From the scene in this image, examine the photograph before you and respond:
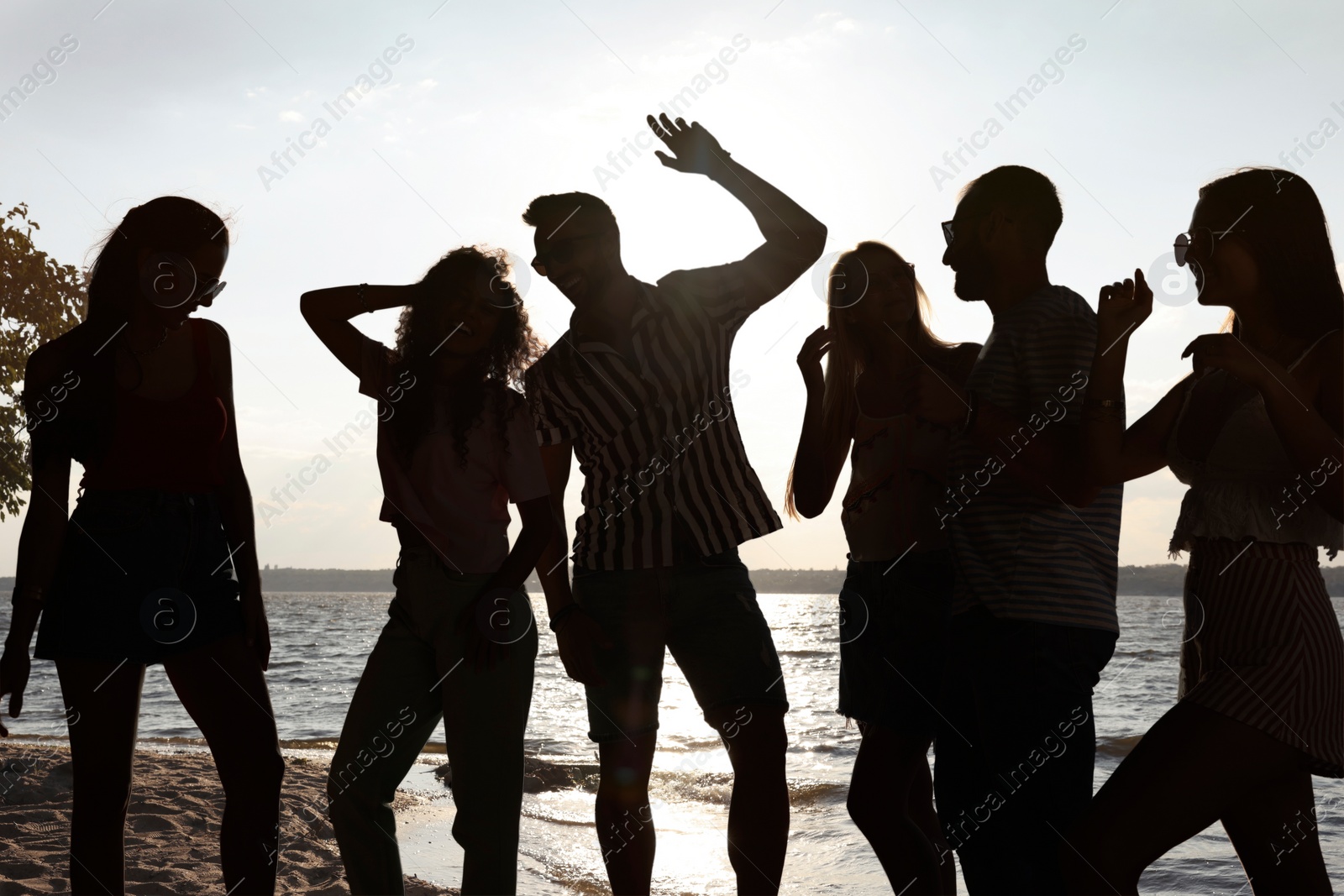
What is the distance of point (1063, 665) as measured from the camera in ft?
8.34

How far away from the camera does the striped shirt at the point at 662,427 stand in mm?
3104

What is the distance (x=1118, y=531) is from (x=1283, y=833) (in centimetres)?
77

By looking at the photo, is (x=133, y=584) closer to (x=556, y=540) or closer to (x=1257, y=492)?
(x=556, y=540)

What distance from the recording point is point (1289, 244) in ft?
7.69

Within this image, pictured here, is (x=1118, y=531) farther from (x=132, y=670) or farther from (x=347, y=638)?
(x=347, y=638)

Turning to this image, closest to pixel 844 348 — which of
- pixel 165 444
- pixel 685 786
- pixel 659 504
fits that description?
pixel 659 504

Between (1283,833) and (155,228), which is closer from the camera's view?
(1283,833)

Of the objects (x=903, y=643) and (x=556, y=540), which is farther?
(x=903, y=643)

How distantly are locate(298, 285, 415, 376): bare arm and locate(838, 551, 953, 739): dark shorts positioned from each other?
5.72 feet

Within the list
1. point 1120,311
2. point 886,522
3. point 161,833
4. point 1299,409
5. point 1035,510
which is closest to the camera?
point 1299,409

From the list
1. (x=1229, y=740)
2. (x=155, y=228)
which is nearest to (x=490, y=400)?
(x=155, y=228)

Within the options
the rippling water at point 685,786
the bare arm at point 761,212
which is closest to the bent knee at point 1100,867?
the bare arm at point 761,212

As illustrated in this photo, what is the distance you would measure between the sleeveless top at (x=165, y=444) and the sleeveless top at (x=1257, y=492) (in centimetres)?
260

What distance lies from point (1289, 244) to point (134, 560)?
9.80 feet
